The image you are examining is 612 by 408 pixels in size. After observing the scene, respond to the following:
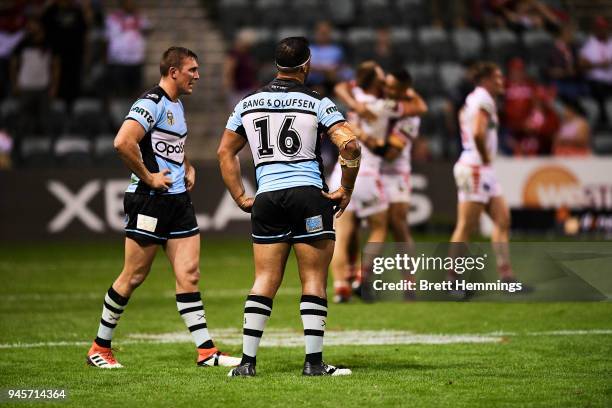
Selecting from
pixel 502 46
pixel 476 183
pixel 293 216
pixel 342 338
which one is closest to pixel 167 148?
pixel 293 216

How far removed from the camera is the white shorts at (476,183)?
45.4 feet

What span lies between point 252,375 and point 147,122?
207 centimetres

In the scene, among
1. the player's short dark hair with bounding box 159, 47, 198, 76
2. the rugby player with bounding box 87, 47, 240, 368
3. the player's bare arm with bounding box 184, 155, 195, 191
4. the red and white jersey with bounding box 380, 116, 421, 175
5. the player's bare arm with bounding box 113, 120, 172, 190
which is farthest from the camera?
the red and white jersey with bounding box 380, 116, 421, 175

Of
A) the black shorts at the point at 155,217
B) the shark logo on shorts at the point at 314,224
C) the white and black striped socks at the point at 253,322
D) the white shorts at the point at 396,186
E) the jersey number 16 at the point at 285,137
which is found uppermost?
the white shorts at the point at 396,186

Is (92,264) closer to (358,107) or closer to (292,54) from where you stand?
(358,107)

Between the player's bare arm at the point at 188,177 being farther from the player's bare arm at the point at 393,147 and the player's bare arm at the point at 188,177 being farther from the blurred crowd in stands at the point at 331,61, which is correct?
the blurred crowd in stands at the point at 331,61

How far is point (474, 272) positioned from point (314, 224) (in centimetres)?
152

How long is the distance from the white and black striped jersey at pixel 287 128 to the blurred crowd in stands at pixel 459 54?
12.7 m

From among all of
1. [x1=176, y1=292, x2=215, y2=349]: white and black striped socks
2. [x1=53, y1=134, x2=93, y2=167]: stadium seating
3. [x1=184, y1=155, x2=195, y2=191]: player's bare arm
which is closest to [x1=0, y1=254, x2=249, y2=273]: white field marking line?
[x1=53, y1=134, x2=93, y2=167]: stadium seating

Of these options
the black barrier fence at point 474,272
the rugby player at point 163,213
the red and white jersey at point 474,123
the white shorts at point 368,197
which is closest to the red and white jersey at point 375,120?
the white shorts at point 368,197

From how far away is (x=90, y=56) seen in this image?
2381 centimetres

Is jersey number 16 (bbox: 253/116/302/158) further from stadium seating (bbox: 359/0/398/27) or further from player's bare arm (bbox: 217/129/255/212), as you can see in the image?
stadium seating (bbox: 359/0/398/27)

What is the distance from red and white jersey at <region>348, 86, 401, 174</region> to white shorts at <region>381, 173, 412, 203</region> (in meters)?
0.24

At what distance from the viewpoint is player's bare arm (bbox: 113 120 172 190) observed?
907 cm
